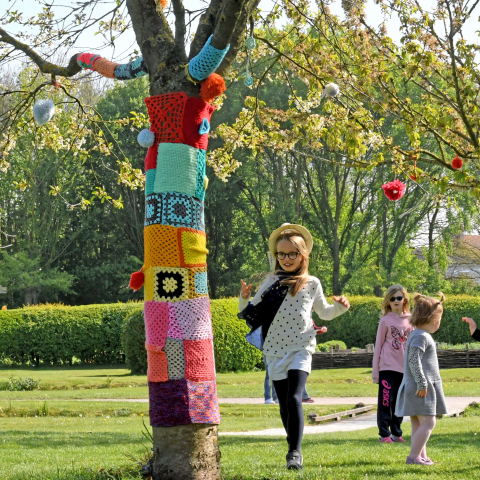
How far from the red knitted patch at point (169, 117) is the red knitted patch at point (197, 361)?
1383 millimetres

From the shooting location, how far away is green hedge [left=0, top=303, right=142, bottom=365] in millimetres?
21156

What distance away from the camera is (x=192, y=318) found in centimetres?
469

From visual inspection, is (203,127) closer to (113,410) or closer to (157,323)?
(157,323)

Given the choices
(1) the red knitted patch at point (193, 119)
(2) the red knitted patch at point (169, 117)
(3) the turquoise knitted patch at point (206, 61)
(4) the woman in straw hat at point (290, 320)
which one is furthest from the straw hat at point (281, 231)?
(3) the turquoise knitted patch at point (206, 61)

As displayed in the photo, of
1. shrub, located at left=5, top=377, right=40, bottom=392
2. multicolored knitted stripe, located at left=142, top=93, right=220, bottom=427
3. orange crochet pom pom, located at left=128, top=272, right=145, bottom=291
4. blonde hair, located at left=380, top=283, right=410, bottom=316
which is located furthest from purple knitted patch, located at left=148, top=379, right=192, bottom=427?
shrub, located at left=5, top=377, right=40, bottom=392

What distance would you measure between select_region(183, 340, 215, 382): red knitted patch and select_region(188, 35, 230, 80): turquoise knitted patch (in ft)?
5.91

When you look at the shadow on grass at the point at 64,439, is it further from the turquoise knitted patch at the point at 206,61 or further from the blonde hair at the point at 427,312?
the turquoise knitted patch at the point at 206,61

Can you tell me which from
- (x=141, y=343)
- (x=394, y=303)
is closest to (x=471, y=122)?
(x=394, y=303)

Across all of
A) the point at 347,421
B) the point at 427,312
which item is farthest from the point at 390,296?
the point at 347,421

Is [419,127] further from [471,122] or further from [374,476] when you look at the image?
[374,476]

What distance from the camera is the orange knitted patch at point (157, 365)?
15.1 feet

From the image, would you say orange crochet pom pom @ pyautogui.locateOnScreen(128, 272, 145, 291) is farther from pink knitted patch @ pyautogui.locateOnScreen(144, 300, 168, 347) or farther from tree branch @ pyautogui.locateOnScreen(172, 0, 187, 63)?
tree branch @ pyautogui.locateOnScreen(172, 0, 187, 63)

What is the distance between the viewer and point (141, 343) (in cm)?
1708

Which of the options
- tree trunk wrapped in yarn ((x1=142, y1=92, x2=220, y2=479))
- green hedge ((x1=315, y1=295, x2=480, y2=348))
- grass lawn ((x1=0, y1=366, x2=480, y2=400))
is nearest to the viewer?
tree trunk wrapped in yarn ((x1=142, y1=92, x2=220, y2=479))
